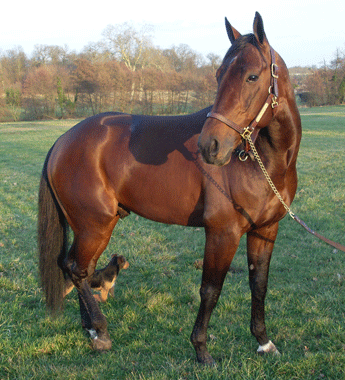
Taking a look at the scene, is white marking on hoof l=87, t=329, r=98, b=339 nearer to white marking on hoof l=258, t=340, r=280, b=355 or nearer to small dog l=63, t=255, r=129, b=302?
small dog l=63, t=255, r=129, b=302

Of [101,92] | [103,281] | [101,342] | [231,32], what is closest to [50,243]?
[103,281]

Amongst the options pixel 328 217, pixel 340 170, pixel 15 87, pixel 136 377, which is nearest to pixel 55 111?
pixel 15 87

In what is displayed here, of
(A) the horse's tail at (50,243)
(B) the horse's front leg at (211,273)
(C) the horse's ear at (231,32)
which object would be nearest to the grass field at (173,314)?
(B) the horse's front leg at (211,273)

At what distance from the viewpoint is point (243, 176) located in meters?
2.51

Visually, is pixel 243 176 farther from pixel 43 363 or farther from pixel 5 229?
pixel 5 229

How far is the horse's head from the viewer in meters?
2.14

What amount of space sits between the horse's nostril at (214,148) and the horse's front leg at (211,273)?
0.70 meters

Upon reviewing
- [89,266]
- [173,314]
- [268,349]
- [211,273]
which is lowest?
[173,314]

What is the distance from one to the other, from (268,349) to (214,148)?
1.98 metres

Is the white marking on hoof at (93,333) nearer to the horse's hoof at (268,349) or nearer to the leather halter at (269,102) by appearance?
the horse's hoof at (268,349)

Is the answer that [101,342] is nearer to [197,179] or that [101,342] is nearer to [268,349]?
[268,349]

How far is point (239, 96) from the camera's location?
85.4 inches

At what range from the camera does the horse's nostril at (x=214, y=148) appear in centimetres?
212

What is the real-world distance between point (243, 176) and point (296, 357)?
5.50 feet
